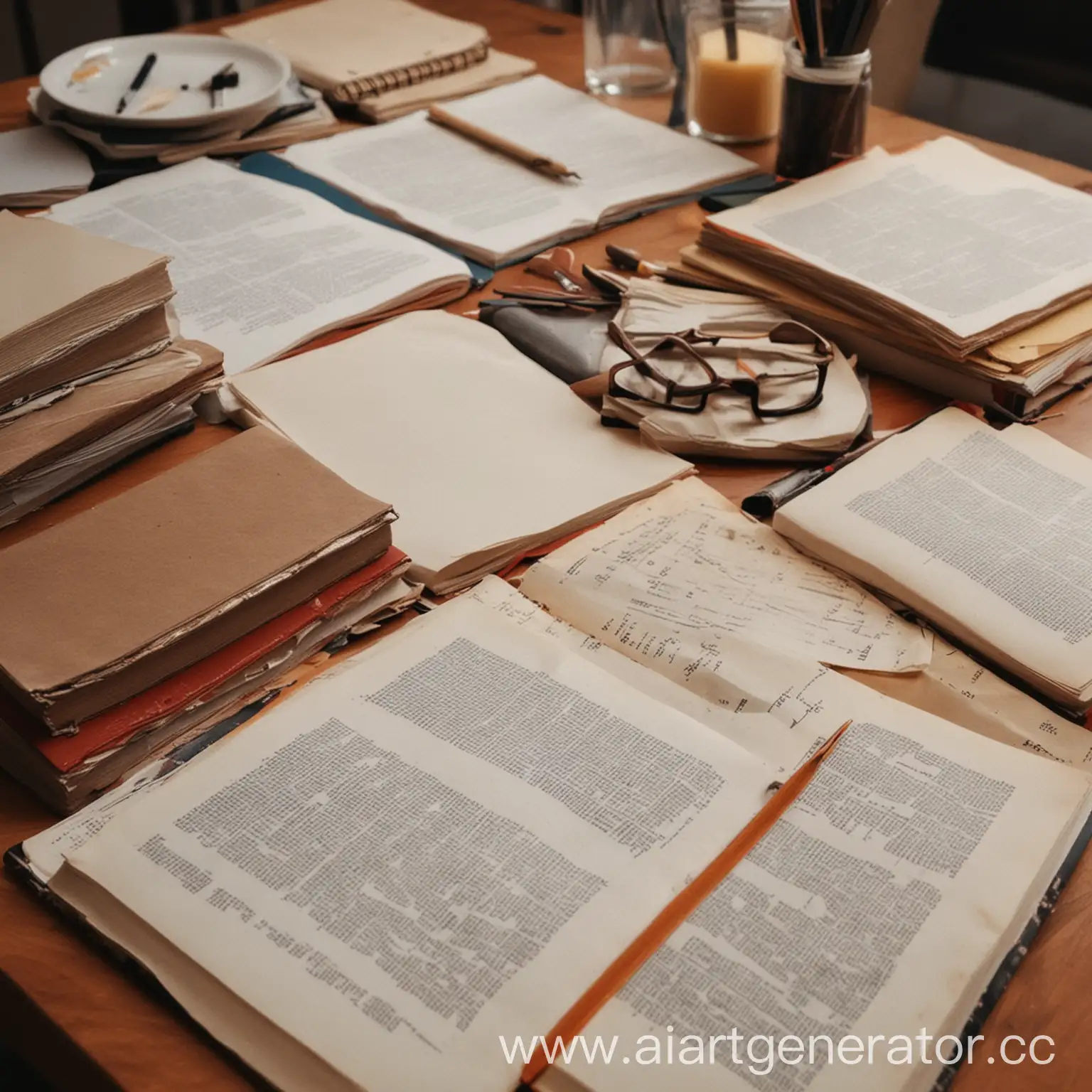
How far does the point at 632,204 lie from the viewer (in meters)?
1.33

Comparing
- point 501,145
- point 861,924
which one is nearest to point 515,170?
point 501,145

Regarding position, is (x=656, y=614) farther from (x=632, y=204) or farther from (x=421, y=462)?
(x=632, y=204)

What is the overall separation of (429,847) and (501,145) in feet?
3.47

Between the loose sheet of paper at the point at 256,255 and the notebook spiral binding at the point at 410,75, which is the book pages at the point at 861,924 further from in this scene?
the notebook spiral binding at the point at 410,75

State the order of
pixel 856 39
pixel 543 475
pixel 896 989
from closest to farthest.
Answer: pixel 896 989 < pixel 543 475 < pixel 856 39

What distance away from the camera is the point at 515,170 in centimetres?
140

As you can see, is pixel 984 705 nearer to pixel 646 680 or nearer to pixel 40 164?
pixel 646 680

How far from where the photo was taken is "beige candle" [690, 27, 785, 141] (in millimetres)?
1422

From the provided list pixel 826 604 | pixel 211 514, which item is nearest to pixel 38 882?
pixel 211 514

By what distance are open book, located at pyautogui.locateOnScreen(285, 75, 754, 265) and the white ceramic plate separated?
11 centimetres

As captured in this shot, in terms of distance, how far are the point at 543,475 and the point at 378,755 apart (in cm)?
32

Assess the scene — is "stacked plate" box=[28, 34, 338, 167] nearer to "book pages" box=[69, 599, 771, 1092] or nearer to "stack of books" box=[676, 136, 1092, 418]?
"stack of books" box=[676, 136, 1092, 418]

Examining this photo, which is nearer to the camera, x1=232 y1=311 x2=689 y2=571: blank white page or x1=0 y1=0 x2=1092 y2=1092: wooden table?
x1=0 y1=0 x2=1092 y2=1092: wooden table

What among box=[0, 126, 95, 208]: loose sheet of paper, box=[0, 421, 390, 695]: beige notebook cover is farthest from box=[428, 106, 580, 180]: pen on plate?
box=[0, 421, 390, 695]: beige notebook cover
